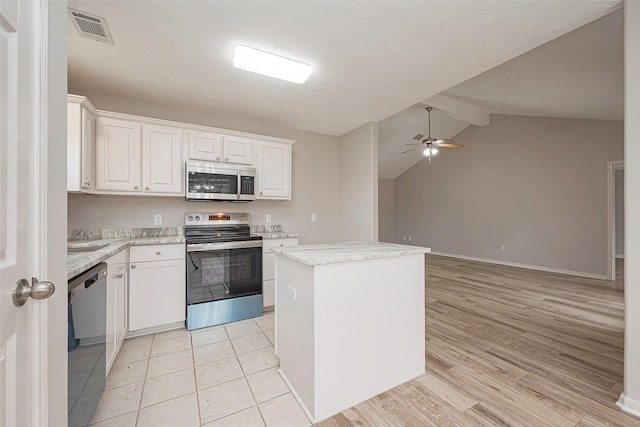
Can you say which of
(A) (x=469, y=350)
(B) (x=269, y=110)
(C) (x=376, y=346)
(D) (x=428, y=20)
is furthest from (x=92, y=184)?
(A) (x=469, y=350)

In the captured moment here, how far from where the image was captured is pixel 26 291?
70cm

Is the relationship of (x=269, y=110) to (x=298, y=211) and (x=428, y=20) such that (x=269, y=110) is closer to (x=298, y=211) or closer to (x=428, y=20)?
(x=298, y=211)

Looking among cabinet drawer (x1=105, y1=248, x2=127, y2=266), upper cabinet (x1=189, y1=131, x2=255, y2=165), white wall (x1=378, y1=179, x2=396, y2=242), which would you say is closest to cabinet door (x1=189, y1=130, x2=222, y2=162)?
upper cabinet (x1=189, y1=131, x2=255, y2=165)

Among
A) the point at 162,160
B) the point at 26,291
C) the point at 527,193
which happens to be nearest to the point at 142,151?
the point at 162,160

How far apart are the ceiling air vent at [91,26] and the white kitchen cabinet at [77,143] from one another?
549mm

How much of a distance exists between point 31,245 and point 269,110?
9.45ft

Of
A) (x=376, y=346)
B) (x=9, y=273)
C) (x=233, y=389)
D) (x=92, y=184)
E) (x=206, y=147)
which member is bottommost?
(x=233, y=389)

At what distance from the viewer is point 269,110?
10.8 ft

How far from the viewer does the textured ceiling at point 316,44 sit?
5.43 ft

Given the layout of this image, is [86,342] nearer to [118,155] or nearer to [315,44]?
[118,155]

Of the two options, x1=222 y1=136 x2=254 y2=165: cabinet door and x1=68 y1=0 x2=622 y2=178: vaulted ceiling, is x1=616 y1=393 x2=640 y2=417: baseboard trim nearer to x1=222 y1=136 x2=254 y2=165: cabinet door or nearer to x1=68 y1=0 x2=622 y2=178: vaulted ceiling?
x1=68 y1=0 x2=622 y2=178: vaulted ceiling

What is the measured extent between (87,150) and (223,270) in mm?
1676

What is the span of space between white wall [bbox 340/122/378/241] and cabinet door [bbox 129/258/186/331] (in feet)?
7.85

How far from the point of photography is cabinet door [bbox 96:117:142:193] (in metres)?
2.55
